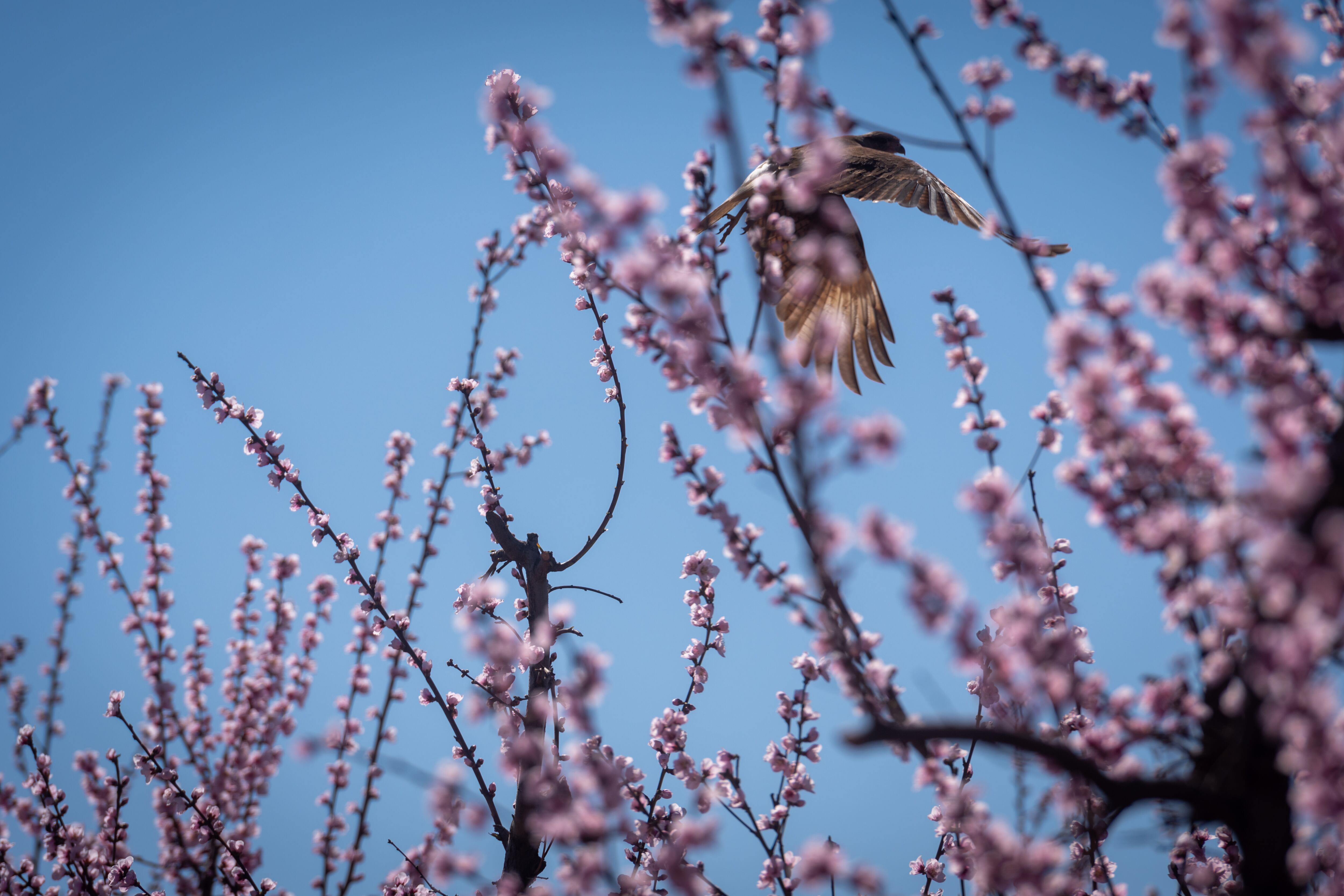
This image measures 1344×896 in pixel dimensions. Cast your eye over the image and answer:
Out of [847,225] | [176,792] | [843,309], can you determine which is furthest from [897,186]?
[176,792]

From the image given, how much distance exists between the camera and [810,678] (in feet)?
7.63

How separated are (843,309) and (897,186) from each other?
51 cm

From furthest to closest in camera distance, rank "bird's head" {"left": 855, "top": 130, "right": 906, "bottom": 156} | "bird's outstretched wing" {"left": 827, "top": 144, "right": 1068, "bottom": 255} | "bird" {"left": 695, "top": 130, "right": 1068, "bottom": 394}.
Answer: "bird's head" {"left": 855, "top": 130, "right": 906, "bottom": 156}, "bird's outstretched wing" {"left": 827, "top": 144, "right": 1068, "bottom": 255}, "bird" {"left": 695, "top": 130, "right": 1068, "bottom": 394}

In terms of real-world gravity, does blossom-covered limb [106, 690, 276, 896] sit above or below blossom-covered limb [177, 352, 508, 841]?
below

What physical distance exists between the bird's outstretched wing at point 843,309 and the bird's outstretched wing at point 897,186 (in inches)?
3.3

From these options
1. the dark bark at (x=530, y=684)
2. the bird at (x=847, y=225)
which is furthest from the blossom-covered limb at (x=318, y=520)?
the bird at (x=847, y=225)

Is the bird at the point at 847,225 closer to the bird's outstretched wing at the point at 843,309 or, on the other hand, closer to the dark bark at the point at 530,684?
the bird's outstretched wing at the point at 843,309

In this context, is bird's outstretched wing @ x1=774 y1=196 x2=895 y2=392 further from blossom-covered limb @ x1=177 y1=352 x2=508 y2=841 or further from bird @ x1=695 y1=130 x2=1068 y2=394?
blossom-covered limb @ x1=177 y1=352 x2=508 y2=841

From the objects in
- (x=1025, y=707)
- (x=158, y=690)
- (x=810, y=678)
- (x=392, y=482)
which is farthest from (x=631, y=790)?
(x=158, y=690)

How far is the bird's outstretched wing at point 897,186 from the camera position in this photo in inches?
96.0

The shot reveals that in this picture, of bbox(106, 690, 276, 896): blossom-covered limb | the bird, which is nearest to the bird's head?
the bird

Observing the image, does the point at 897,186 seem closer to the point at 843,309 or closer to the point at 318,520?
the point at 843,309

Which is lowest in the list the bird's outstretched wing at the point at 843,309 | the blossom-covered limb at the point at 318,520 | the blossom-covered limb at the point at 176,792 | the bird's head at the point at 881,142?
the blossom-covered limb at the point at 176,792

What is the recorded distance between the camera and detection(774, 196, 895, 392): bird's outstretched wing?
2562mm
